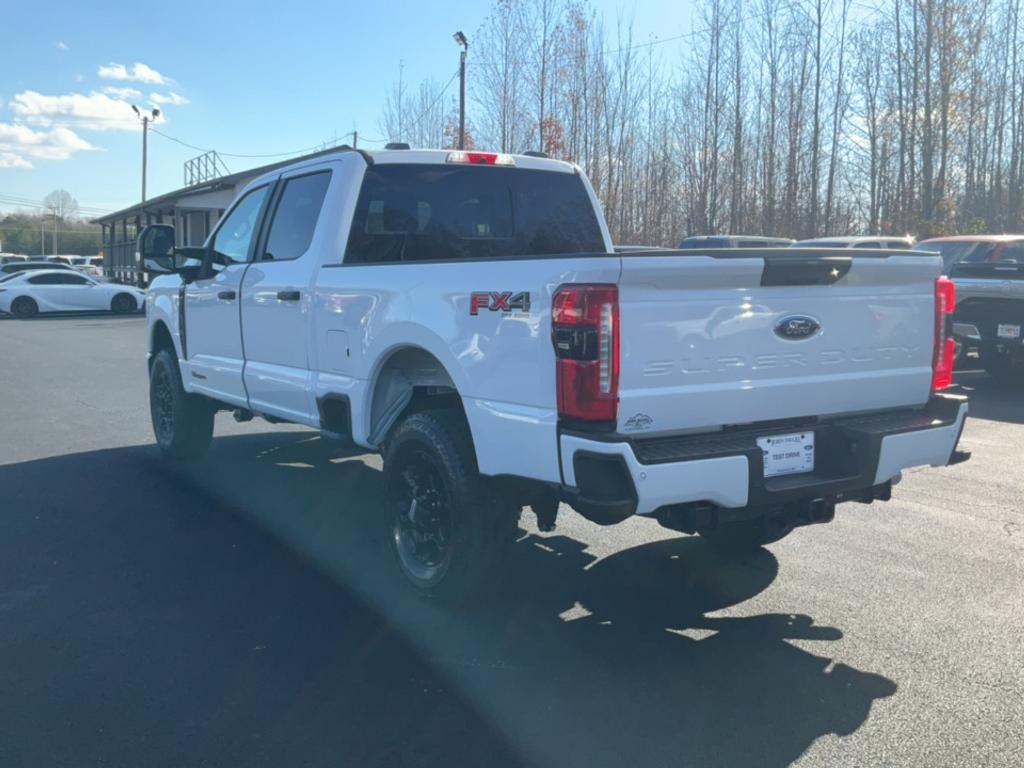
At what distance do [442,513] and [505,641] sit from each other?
0.70m

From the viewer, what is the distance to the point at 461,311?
421 centimetres

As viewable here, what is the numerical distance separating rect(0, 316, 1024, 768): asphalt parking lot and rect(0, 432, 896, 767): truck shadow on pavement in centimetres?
1

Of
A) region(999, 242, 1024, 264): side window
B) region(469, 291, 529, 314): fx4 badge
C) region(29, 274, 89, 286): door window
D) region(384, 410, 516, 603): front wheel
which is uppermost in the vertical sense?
region(999, 242, 1024, 264): side window

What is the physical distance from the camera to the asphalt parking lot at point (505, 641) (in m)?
3.38

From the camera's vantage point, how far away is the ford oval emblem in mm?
4035

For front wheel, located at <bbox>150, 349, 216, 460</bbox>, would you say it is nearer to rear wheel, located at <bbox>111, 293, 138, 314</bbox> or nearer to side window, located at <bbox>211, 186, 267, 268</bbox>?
side window, located at <bbox>211, 186, 267, 268</bbox>

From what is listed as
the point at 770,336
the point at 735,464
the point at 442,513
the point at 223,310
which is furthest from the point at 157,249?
the point at 735,464

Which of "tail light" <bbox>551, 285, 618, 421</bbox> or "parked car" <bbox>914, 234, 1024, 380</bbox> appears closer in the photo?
"tail light" <bbox>551, 285, 618, 421</bbox>

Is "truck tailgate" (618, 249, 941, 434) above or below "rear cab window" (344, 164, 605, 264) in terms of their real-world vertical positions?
below

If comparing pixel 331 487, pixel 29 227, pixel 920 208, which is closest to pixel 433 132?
pixel 920 208

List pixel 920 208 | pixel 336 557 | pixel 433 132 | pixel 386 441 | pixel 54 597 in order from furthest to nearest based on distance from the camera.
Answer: pixel 433 132
pixel 920 208
pixel 336 557
pixel 386 441
pixel 54 597

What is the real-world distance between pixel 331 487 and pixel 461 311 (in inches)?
128

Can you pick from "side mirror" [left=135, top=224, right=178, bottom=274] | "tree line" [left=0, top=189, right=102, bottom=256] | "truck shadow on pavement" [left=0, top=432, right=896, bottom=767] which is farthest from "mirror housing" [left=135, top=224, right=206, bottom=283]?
"tree line" [left=0, top=189, right=102, bottom=256]

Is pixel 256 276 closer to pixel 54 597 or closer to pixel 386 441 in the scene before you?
pixel 386 441
